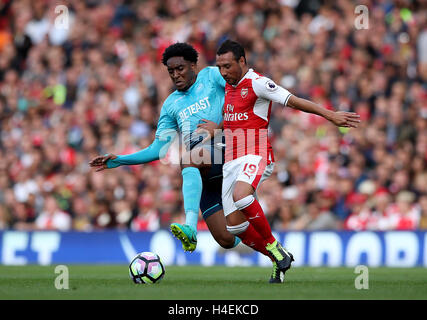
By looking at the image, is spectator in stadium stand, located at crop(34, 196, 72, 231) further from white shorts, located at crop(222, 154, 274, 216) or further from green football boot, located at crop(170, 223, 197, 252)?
green football boot, located at crop(170, 223, 197, 252)

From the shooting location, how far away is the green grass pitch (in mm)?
7086

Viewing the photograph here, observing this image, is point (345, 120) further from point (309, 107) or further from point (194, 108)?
point (194, 108)

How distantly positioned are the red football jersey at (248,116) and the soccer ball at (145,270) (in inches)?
55.3

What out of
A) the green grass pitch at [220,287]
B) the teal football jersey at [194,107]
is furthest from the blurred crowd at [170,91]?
the teal football jersey at [194,107]

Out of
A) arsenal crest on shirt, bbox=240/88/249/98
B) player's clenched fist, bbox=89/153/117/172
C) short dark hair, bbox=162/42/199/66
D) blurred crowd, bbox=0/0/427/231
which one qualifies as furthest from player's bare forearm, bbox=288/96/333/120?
blurred crowd, bbox=0/0/427/231

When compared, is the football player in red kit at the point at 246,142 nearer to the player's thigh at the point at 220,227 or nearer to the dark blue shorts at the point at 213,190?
the dark blue shorts at the point at 213,190

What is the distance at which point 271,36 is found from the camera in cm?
1736

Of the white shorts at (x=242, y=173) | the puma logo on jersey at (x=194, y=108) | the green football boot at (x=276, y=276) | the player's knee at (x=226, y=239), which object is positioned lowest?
the green football boot at (x=276, y=276)

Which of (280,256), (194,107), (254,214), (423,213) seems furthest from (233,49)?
(423,213)

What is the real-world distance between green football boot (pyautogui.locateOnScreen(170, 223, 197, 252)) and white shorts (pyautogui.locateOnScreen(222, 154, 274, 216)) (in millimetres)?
569

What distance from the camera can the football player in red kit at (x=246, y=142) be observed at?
820 cm

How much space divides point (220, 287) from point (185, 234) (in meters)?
0.62
